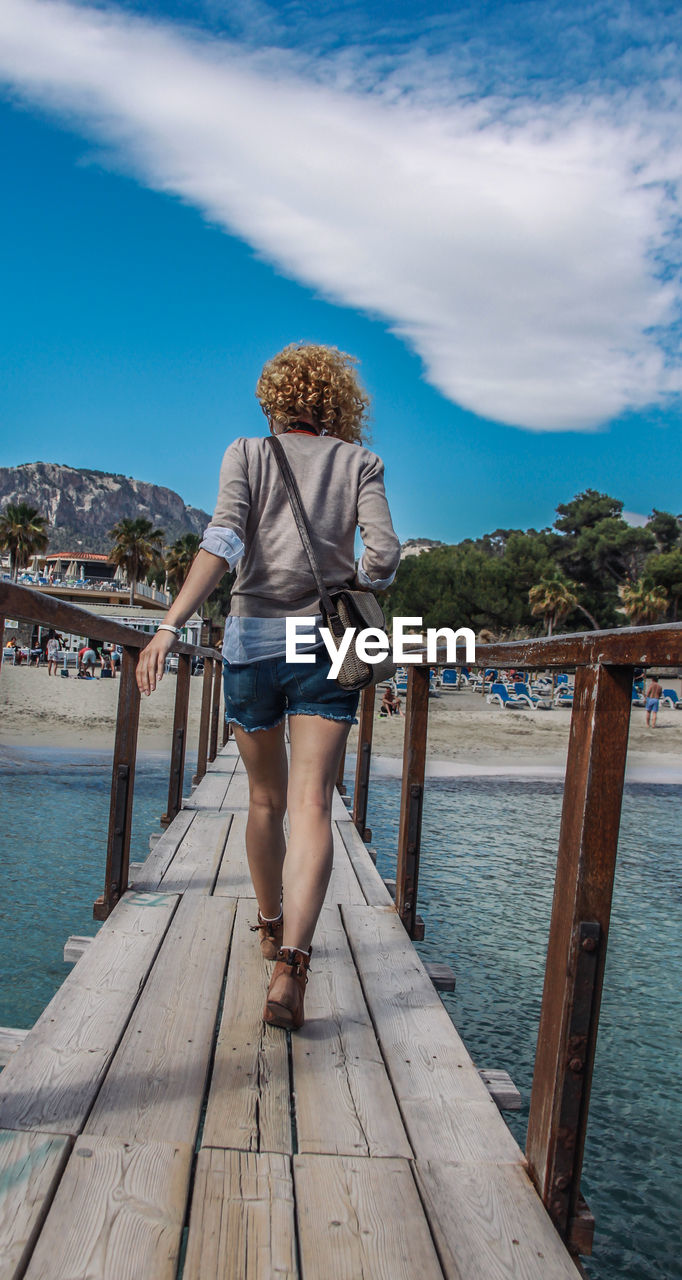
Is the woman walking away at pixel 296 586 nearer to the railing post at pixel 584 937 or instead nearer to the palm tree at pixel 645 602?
the railing post at pixel 584 937

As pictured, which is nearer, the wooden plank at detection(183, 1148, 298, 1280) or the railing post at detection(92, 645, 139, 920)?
the wooden plank at detection(183, 1148, 298, 1280)

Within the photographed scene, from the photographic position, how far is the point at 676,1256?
7.09ft

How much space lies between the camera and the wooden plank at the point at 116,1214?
1.32 metres

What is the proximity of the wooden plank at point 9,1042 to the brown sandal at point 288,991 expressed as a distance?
0.55m

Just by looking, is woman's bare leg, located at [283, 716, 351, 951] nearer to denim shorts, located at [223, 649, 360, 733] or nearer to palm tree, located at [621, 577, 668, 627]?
denim shorts, located at [223, 649, 360, 733]

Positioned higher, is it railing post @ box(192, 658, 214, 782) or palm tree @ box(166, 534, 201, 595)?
palm tree @ box(166, 534, 201, 595)

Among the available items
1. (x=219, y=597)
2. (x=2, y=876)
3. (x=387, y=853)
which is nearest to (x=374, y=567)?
(x=2, y=876)

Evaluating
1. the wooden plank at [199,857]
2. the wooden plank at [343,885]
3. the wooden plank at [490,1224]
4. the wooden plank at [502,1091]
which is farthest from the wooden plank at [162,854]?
the wooden plank at [490,1224]

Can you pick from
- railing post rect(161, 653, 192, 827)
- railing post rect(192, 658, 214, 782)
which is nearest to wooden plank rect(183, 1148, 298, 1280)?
railing post rect(161, 653, 192, 827)

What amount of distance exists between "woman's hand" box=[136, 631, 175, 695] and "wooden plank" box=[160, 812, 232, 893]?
161 cm

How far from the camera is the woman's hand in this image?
2047mm

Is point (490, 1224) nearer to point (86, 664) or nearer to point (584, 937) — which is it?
point (584, 937)

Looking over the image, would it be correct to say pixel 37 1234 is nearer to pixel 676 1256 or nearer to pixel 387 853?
Answer: pixel 676 1256

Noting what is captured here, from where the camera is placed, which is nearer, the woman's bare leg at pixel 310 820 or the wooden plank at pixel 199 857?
the woman's bare leg at pixel 310 820
